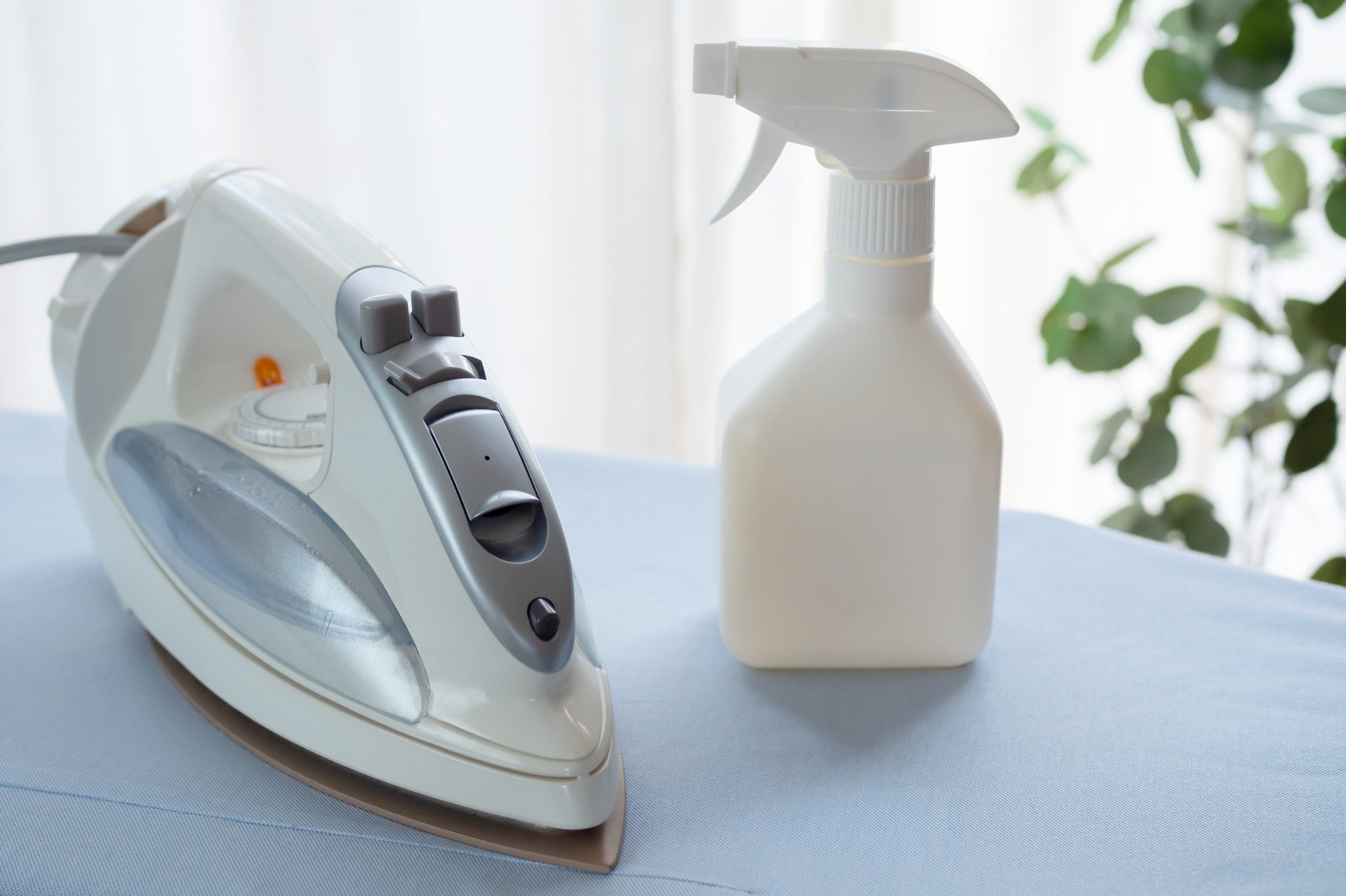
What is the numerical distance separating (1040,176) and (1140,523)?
1.19 feet

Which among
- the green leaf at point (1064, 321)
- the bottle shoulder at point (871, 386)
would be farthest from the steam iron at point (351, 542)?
the green leaf at point (1064, 321)

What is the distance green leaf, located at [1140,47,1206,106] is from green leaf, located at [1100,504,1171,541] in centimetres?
39

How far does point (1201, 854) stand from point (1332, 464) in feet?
3.70

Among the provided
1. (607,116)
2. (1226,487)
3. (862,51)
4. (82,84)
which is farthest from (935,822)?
(82,84)

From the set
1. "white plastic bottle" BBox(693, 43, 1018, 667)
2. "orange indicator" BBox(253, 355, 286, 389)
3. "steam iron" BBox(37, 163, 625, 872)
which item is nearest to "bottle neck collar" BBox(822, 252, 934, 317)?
"white plastic bottle" BBox(693, 43, 1018, 667)

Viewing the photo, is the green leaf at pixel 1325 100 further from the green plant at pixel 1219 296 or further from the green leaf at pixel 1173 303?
the green leaf at pixel 1173 303

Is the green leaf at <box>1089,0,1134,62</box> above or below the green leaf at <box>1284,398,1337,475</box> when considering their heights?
above

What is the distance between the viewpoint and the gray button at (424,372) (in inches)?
16.5

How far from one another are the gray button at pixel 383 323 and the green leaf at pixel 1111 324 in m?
Result: 0.78

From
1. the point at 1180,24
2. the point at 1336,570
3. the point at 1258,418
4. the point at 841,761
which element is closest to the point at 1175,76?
the point at 1180,24

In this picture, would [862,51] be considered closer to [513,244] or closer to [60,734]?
[60,734]

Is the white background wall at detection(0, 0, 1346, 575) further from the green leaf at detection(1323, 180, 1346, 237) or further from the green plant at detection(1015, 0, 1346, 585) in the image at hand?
the green leaf at detection(1323, 180, 1346, 237)

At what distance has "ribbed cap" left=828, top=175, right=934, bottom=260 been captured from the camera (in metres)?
0.45

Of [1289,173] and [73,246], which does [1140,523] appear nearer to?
[1289,173]
